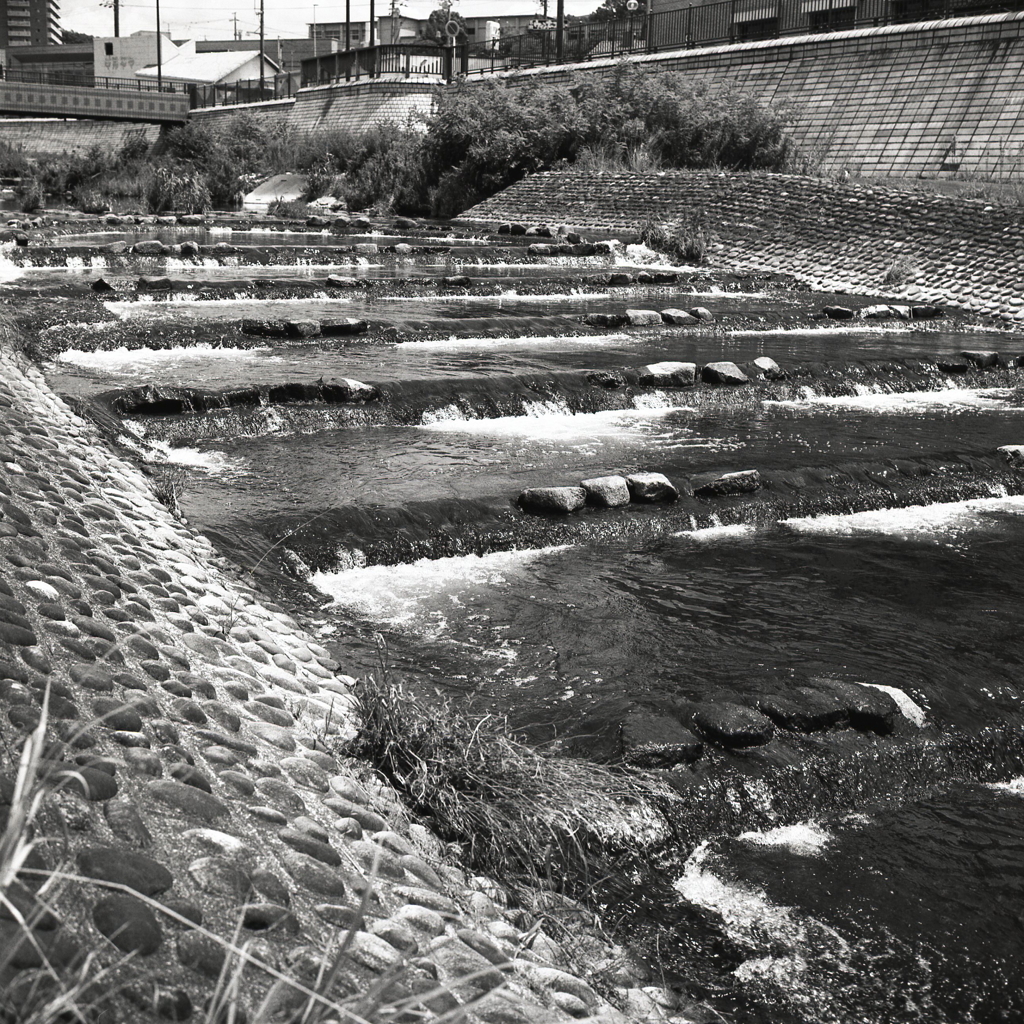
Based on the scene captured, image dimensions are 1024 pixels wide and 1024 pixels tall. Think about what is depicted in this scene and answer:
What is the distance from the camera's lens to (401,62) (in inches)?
2105

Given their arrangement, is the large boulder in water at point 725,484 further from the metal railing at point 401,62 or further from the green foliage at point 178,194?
the metal railing at point 401,62

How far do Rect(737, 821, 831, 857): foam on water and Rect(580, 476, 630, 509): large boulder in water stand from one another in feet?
11.2

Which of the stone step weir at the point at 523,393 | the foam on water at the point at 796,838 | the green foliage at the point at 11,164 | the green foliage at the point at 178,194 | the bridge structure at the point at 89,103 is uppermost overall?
the bridge structure at the point at 89,103

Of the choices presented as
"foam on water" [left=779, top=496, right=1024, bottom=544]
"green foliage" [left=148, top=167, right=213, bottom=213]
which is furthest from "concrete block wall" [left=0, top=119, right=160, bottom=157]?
"foam on water" [left=779, top=496, right=1024, bottom=544]

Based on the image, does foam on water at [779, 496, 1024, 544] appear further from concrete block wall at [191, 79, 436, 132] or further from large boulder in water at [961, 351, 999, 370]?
concrete block wall at [191, 79, 436, 132]

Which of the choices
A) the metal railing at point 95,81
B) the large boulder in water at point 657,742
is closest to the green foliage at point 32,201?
the large boulder in water at point 657,742

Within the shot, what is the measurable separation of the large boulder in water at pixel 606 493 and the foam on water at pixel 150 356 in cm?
479

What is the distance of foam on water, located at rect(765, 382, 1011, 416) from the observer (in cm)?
1095

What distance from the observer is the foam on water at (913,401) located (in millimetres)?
10953

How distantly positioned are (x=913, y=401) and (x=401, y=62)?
47132 millimetres

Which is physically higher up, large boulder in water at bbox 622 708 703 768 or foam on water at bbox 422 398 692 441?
foam on water at bbox 422 398 692 441

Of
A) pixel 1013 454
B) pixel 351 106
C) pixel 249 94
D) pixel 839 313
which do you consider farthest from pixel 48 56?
pixel 1013 454

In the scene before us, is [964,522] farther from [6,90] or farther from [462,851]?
[6,90]

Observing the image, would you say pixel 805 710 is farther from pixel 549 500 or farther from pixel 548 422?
pixel 548 422
